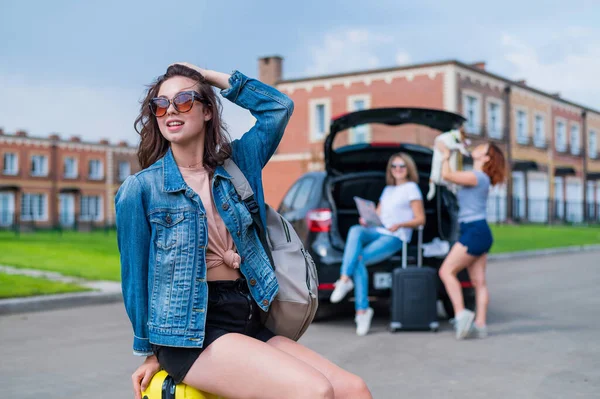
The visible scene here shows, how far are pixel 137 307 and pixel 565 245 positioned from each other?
68.0 feet

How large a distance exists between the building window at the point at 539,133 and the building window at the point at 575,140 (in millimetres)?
5106

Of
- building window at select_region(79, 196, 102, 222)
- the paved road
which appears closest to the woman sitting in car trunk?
the paved road

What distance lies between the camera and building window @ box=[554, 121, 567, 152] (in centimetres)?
4612

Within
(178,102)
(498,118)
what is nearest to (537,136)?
(498,118)

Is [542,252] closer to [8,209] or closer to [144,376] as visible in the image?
[144,376]

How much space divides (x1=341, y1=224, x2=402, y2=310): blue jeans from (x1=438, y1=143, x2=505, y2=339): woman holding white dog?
65 cm

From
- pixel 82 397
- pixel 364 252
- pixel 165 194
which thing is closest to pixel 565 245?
pixel 364 252

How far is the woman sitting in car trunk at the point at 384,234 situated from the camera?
7312 mm

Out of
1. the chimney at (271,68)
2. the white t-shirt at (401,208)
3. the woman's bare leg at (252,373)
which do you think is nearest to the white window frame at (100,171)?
the chimney at (271,68)

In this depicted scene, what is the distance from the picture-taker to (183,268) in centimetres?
249

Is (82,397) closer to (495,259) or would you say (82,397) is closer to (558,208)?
(495,259)

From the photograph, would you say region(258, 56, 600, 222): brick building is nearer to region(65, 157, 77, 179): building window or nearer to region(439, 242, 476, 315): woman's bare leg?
region(439, 242, 476, 315): woman's bare leg

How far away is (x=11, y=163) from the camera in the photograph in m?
58.8

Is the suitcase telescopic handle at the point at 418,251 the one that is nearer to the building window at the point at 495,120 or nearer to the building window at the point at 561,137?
the building window at the point at 495,120
